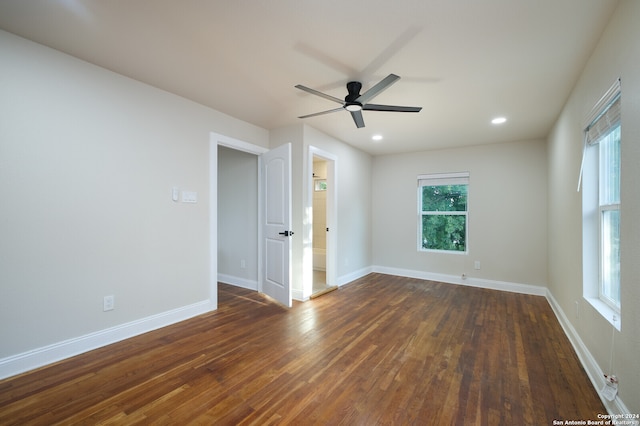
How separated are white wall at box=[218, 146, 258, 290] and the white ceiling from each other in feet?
4.54

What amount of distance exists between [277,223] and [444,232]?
3.23m

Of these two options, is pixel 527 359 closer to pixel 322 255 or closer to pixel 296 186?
pixel 296 186

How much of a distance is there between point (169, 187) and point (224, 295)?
182cm

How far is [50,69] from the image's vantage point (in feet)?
7.24

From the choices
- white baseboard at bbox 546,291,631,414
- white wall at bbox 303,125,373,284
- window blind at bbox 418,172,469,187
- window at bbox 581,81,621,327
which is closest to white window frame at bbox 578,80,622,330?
window at bbox 581,81,621,327

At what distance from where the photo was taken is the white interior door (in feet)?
11.6

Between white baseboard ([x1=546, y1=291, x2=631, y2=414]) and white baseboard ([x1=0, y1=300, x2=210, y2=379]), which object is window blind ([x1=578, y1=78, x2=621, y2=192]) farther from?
white baseboard ([x1=0, y1=300, x2=210, y2=379])

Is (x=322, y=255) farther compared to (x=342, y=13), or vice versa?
(x=322, y=255)

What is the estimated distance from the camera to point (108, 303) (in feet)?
8.26

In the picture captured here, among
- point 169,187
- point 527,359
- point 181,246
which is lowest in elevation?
point 527,359

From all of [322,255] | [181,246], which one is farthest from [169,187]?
[322,255]

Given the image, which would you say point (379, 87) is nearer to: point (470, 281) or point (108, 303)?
point (108, 303)

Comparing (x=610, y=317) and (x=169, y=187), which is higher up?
(x=169, y=187)

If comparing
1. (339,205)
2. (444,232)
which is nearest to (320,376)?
(339,205)
